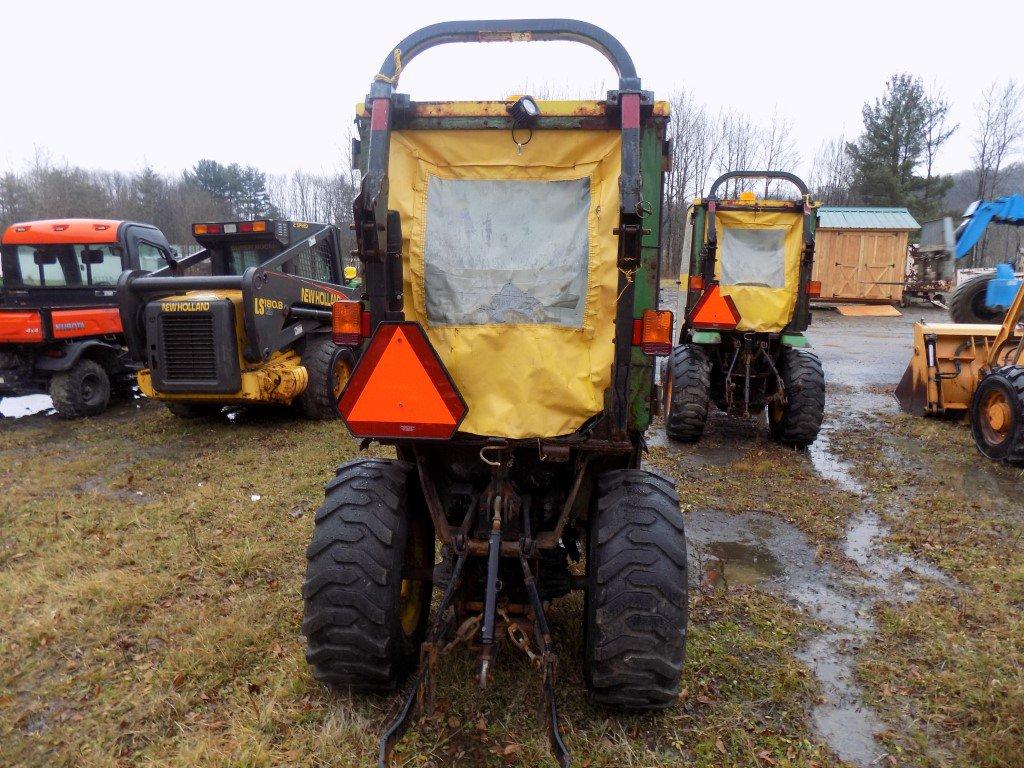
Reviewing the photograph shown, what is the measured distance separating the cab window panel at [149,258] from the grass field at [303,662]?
15.2ft

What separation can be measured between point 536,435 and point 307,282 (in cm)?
597

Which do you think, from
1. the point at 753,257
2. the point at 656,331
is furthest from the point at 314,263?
the point at 656,331

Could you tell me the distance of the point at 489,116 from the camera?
2.58 metres

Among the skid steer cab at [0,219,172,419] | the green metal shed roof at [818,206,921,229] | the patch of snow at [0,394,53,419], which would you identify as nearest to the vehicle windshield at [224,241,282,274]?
the skid steer cab at [0,219,172,419]

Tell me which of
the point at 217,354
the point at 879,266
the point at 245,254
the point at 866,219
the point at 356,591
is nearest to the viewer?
the point at 356,591

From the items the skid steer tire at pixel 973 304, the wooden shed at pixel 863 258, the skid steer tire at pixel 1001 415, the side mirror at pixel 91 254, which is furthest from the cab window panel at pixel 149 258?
the wooden shed at pixel 863 258

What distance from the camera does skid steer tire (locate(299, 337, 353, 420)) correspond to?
24.6 ft

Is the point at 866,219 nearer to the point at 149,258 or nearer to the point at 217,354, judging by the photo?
the point at 149,258

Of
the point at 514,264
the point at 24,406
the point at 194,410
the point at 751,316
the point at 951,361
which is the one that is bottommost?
the point at 24,406

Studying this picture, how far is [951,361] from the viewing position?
7336 mm

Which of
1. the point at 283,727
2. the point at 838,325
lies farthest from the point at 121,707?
the point at 838,325

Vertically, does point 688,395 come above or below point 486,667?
below

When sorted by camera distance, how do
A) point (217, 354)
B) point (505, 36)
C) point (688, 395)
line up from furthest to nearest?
point (688, 395) < point (217, 354) < point (505, 36)

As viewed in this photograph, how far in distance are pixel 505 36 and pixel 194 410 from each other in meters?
6.48
